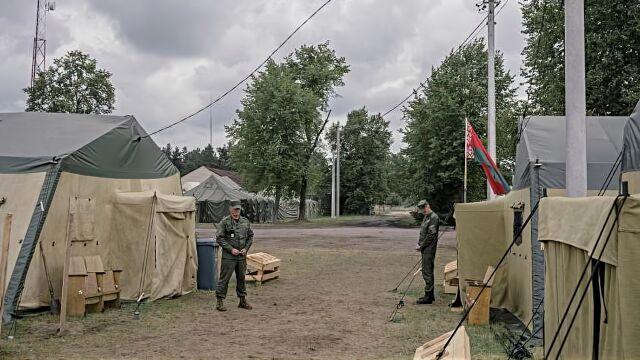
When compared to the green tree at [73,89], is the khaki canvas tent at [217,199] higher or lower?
lower

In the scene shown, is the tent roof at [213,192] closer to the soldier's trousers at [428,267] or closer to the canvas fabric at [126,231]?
the canvas fabric at [126,231]

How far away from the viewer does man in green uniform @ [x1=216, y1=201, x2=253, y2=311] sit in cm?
1061

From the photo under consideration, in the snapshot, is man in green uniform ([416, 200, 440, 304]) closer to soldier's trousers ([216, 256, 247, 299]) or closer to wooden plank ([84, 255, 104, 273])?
soldier's trousers ([216, 256, 247, 299])

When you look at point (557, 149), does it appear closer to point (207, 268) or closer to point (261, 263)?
point (261, 263)

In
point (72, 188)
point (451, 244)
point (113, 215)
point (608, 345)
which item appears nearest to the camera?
point (608, 345)

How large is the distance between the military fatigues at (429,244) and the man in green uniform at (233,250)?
11.1 ft

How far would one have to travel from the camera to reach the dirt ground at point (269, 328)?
7.49 meters

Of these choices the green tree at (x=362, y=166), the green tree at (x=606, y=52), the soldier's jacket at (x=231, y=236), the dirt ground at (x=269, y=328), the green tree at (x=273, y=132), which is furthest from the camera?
the green tree at (x=362, y=166)

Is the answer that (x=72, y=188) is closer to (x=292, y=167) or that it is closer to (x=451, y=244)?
(x=451, y=244)

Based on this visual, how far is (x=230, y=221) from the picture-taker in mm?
10867

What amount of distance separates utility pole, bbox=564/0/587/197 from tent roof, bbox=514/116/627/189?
1.33 metres

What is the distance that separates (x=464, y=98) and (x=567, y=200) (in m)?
32.2

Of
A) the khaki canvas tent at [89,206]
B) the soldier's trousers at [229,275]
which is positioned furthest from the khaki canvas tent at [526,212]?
the khaki canvas tent at [89,206]

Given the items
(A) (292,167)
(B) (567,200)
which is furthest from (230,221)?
(A) (292,167)
